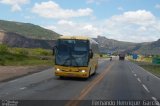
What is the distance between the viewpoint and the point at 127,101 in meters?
16.8

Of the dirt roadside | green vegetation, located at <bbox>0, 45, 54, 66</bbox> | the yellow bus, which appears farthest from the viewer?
green vegetation, located at <bbox>0, 45, 54, 66</bbox>

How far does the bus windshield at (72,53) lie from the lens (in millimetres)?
27234

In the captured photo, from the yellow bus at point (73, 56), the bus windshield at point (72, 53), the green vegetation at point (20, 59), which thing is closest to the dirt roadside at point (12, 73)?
the yellow bus at point (73, 56)

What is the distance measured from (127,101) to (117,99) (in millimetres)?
644

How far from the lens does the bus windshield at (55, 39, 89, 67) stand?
27234 millimetres

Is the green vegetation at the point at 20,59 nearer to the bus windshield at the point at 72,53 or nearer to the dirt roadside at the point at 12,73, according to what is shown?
the dirt roadside at the point at 12,73

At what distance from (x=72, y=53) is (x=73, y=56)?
1.04ft

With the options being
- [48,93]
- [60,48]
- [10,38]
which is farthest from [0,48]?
[10,38]

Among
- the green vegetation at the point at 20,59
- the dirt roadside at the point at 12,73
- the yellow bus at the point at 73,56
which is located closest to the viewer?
the yellow bus at the point at 73,56

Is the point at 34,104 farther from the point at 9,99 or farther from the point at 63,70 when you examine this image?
the point at 63,70

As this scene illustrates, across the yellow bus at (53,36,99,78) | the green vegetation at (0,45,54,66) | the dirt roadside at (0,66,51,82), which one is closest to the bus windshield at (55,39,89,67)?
the yellow bus at (53,36,99,78)

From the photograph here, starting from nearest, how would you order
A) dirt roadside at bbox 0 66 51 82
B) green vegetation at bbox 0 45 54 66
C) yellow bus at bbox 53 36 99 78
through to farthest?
yellow bus at bbox 53 36 99 78 → dirt roadside at bbox 0 66 51 82 → green vegetation at bbox 0 45 54 66

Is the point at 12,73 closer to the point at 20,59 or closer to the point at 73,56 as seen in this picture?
the point at 73,56

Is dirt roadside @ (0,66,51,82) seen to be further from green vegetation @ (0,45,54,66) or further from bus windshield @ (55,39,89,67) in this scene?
green vegetation @ (0,45,54,66)
